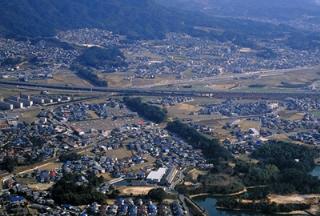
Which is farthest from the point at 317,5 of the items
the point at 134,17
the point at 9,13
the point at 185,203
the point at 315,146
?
the point at 185,203

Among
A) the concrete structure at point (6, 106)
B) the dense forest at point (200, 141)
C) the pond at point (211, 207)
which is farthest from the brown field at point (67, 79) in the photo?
the pond at point (211, 207)

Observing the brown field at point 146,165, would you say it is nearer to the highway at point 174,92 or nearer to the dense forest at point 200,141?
the dense forest at point 200,141

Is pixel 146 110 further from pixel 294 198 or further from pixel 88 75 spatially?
pixel 294 198

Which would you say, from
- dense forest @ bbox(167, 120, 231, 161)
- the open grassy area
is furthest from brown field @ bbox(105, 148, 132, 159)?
the open grassy area

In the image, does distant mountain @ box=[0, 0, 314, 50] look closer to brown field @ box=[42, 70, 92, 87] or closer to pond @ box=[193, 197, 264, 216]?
brown field @ box=[42, 70, 92, 87]

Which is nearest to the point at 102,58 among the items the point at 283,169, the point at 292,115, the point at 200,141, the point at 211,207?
the point at 292,115

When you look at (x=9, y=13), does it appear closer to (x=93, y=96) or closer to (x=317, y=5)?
(x=93, y=96)
